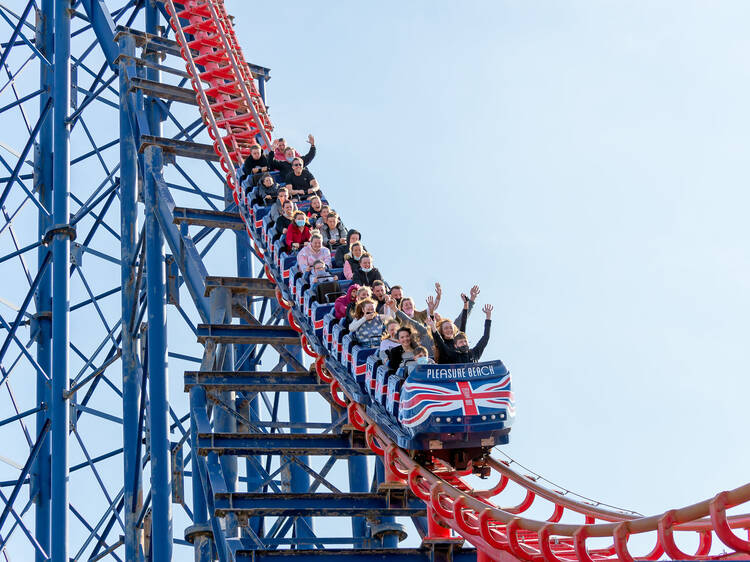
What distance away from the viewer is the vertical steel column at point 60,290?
10.1m

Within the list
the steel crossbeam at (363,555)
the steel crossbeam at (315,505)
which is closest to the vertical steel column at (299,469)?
the steel crossbeam at (315,505)

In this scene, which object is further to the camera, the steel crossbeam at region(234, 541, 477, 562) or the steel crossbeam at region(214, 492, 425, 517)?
the steel crossbeam at region(214, 492, 425, 517)

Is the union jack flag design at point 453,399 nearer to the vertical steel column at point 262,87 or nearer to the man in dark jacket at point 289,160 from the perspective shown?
the man in dark jacket at point 289,160

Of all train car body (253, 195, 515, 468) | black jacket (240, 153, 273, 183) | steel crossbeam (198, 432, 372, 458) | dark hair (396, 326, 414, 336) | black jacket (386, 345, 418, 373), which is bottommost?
steel crossbeam (198, 432, 372, 458)

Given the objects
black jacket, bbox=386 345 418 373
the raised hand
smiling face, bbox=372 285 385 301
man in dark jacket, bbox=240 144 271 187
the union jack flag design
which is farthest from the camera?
man in dark jacket, bbox=240 144 271 187

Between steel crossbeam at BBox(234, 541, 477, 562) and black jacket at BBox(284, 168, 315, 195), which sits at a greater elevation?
black jacket at BBox(284, 168, 315, 195)

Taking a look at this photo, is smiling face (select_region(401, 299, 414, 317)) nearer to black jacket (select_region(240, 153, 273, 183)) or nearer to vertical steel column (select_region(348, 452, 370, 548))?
vertical steel column (select_region(348, 452, 370, 548))

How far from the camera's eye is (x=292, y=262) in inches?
380

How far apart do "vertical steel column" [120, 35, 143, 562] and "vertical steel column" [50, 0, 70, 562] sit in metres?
0.52

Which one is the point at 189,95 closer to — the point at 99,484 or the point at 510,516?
the point at 99,484

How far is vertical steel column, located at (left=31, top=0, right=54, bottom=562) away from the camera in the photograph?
11.2 meters

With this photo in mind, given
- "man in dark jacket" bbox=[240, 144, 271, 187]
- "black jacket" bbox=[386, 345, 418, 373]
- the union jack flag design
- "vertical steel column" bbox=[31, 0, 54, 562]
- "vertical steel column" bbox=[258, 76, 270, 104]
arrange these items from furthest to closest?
"vertical steel column" bbox=[258, 76, 270, 104] < "vertical steel column" bbox=[31, 0, 54, 562] < "man in dark jacket" bbox=[240, 144, 271, 187] < "black jacket" bbox=[386, 345, 418, 373] < the union jack flag design

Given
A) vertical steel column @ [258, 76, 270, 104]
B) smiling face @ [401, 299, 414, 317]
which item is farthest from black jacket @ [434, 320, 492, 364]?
vertical steel column @ [258, 76, 270, 104]

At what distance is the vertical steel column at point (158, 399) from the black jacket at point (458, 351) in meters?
2.54
